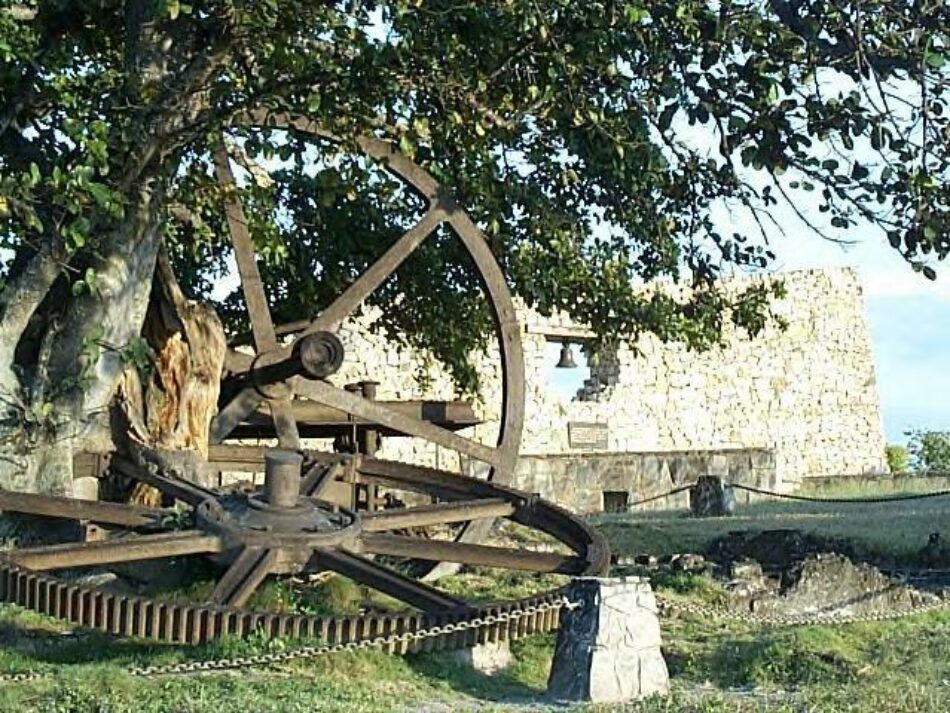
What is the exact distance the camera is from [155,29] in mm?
8633

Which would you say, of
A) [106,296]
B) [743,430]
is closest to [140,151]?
[106,296]

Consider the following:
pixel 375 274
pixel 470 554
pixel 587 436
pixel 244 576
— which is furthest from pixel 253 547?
pixel 587 436

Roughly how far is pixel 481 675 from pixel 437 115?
10.7ft

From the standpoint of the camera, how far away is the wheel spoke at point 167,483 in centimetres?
765

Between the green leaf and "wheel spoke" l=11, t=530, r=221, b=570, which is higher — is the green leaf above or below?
above

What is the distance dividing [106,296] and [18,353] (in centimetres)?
79

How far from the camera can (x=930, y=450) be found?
92.0ft

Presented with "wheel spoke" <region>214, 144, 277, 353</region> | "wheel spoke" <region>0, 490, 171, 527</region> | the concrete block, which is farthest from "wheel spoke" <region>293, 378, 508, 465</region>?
the concrete block

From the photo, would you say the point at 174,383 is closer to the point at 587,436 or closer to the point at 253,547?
the point at 253,547

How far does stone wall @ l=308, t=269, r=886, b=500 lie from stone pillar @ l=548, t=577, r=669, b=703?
41.8ft

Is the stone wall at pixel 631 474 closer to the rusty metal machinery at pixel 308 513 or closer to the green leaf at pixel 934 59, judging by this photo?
the rusty metal machinery at pixel 308 513

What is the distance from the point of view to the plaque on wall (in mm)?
21625

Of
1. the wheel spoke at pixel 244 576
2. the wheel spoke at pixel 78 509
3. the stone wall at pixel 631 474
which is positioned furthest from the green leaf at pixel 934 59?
the stone wall at pixel 631 474

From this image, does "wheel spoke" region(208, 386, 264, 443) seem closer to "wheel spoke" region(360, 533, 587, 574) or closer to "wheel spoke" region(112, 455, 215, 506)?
"wheel spoke" region(112, 455, 215, 506)
